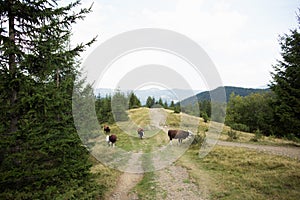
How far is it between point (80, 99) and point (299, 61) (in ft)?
38.2

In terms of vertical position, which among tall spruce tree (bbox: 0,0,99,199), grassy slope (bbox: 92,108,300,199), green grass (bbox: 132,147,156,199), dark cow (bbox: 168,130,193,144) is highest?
tall spruce tree (bbox: 0,0,99,199)

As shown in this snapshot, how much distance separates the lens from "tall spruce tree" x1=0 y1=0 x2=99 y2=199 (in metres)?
5.41

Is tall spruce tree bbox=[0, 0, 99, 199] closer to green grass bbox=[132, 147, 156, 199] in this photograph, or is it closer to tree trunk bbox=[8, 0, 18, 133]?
tree trunk bbox=[8, 0, 18, 133]

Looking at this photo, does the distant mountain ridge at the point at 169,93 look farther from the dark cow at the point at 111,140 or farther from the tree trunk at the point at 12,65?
the tree trunk at the point at 12,65

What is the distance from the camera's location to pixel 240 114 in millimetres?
61062

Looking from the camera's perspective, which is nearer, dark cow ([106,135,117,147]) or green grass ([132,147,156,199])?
green grass ([132,147,156,199])

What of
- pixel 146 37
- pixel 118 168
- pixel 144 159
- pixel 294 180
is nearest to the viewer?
pixel 294 180

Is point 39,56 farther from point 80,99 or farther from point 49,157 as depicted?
point 80,99

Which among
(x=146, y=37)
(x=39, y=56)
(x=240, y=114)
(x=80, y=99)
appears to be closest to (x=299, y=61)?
(x=39, y=56)

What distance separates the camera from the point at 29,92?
18.4 feet

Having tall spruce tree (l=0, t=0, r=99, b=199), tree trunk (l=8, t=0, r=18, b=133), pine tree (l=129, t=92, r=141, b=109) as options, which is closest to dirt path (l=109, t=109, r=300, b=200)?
tall spruce tree (l=0, t=0, r=99, b=199)

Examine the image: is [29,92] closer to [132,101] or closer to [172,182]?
[172,182]

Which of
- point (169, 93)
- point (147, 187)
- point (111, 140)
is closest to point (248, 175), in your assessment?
point (147, 187)

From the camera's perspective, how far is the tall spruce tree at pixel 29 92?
541 centimetres
